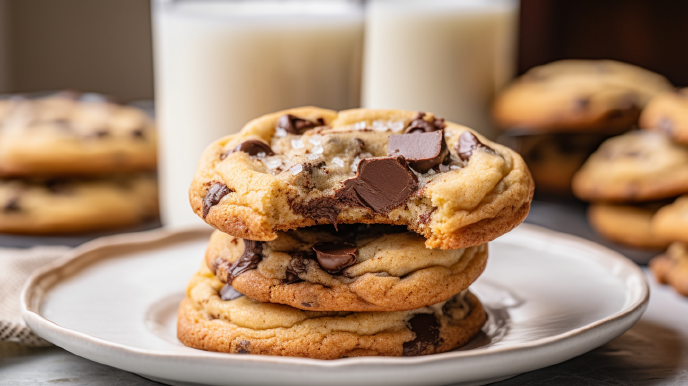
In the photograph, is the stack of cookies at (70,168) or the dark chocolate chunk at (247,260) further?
the stack of cookies at (70,168)

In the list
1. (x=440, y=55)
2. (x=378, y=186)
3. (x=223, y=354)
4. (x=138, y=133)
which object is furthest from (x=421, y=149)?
(x=138, y=133)

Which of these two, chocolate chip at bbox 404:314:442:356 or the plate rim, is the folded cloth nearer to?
the plate rim

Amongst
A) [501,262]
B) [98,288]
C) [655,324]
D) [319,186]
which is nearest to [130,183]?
[98,288]

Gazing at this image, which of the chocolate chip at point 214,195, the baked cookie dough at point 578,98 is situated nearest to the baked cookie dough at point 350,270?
the chocolate chip at point 214,195

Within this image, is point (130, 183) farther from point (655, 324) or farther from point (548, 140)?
point (655, 324)

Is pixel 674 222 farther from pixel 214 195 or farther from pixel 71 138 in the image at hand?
pixel 71 138

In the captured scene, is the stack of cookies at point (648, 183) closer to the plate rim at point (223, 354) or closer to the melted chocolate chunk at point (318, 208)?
the plate rim at point (223, 354)
